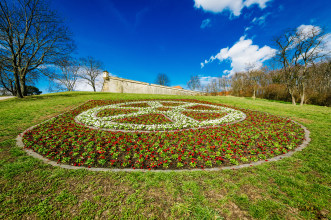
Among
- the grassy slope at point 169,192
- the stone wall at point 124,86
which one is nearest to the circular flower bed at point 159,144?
the grassy slope at point 169,192

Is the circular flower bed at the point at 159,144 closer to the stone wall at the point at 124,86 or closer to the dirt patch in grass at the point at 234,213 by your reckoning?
the dirt patch in grass at the point at 234,213

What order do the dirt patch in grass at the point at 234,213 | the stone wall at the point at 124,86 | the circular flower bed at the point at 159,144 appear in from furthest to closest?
the stone wall at the point at 124,86
the circular flower bed at the point at 159,144
the dirt patch in grass at the point at 234,213

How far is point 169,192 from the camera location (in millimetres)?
2631

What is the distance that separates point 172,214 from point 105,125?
571 centimetres

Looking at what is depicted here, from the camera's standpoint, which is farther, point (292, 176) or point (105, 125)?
point (105, 125)

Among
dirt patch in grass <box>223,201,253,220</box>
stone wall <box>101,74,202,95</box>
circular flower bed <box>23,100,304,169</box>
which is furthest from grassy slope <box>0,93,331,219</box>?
stone wall <box>101,74,202,95</box>

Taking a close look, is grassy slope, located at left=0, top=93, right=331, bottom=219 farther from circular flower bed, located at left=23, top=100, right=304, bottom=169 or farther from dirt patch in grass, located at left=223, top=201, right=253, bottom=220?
circular flower bed, located at left=23, top=100, right=304, bottom=169

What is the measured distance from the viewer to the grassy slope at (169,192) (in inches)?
85.5

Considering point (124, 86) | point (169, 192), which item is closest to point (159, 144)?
point (169, 192)

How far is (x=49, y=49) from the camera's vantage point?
16.5 meters

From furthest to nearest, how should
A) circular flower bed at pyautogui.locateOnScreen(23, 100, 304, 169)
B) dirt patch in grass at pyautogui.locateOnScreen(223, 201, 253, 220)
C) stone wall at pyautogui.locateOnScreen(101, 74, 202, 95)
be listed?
stone wall at pyautogui.locateOnScreen(101, 74, 202, 95) < circular flower bed at pyautogui.locateOnScreen(23, 100, 304, 169) < dirt patch in grass at pyautogui.locateOnScreen(223, 201, 253, 220)

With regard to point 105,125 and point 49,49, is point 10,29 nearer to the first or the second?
point 49,49

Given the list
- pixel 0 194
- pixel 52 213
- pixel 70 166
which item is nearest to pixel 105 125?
pixel 70 166

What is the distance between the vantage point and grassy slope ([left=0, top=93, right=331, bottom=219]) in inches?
85.5
